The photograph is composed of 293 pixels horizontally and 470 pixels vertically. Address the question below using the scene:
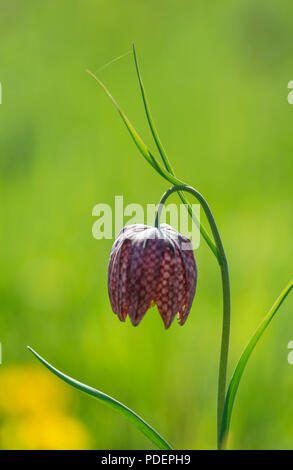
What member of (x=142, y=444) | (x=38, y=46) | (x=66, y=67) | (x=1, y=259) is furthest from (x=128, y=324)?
(x=38, y=46)

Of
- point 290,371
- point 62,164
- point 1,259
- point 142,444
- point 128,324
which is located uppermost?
point 62,164

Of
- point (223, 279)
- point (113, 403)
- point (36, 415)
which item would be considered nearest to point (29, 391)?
point (36, 415)

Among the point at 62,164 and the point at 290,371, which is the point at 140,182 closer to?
the point at 62,164

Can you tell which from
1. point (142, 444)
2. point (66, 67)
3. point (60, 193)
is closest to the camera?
point (142, 444)

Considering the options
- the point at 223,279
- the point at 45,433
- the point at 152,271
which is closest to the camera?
the point at 223,279

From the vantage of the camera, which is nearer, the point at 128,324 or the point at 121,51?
the point at 128,324

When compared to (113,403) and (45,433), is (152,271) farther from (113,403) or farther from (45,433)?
(45,433)
